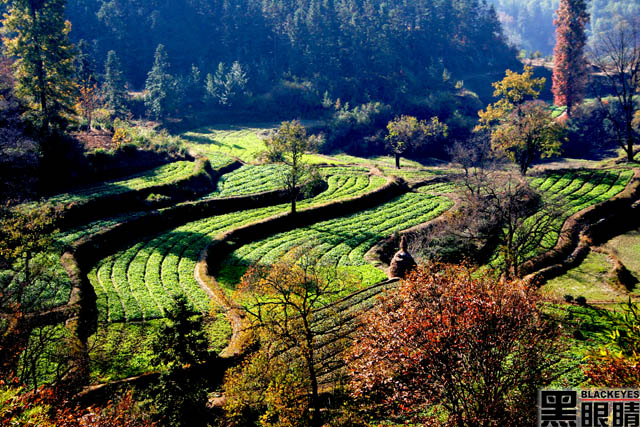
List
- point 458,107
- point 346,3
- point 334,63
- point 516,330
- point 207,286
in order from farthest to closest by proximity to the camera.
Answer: point 346,3 < point 334,63 < point 458,107 < point 207,286 < point 516,330

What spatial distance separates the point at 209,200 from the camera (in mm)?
52906

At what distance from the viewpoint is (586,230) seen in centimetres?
Result: 4628

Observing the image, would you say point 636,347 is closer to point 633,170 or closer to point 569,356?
point 569,356

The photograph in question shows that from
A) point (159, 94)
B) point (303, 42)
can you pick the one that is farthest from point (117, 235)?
point (303, 42)

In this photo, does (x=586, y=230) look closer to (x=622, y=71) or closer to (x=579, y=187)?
(x=579, y=187)

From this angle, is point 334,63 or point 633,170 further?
point 334,63

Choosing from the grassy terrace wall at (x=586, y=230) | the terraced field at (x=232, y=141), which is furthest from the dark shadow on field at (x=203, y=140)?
the grassy terrace wall at (x=586, y=230)

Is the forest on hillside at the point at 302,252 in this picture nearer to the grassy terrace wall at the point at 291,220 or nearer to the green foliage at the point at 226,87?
the grassy terrace wall at the point at 291,220

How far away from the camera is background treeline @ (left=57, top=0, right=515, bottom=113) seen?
121938 mm

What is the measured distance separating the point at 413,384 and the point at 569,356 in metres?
11.0

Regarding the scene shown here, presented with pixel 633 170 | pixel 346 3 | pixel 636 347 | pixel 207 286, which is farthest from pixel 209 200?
pixel 346 3

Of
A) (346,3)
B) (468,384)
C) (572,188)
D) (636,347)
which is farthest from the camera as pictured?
(346,3)

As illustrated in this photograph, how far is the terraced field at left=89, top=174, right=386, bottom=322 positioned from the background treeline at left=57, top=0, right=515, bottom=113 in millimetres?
76908

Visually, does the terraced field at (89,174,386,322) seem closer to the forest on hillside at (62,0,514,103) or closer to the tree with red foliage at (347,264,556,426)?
the tree with red foliage at (347,264,556,426)
